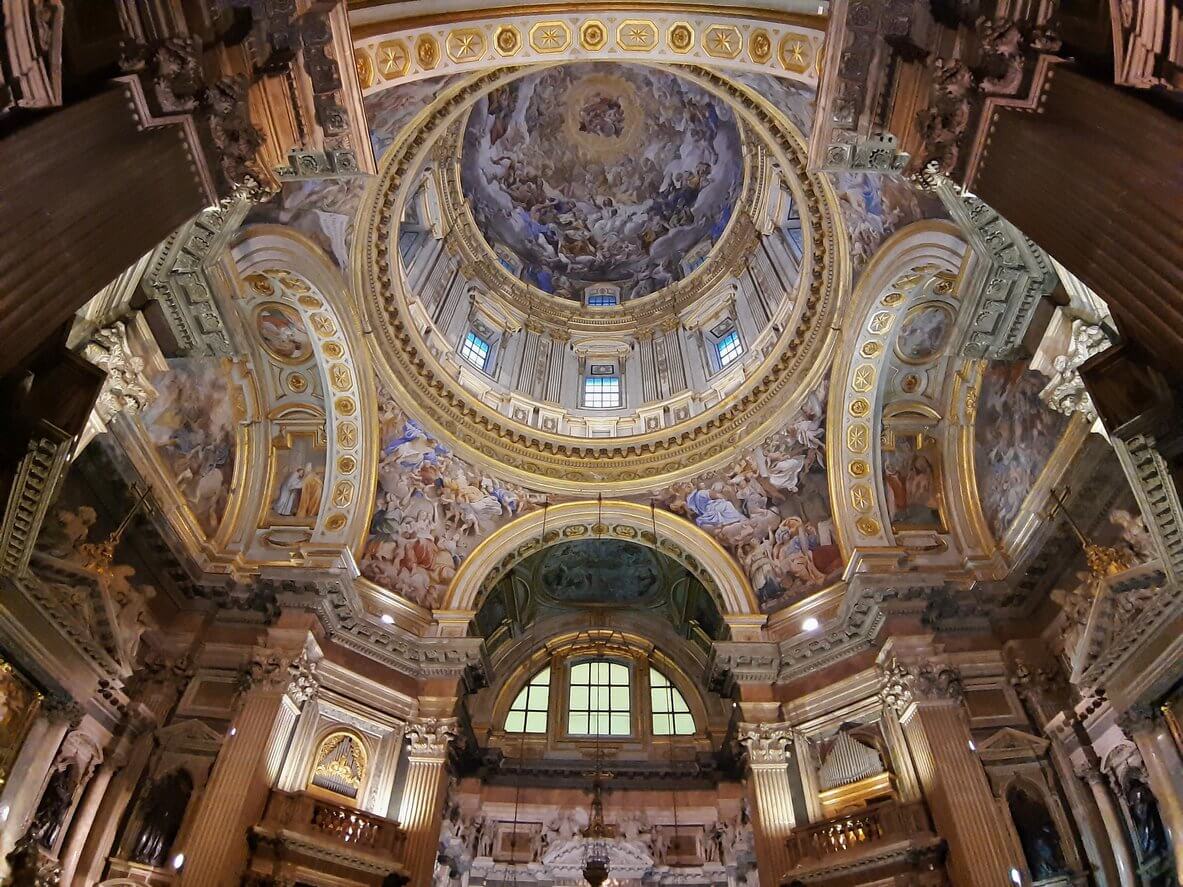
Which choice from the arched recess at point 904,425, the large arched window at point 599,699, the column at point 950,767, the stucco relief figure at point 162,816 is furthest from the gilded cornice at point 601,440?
the stucco relief figure at point 162,816

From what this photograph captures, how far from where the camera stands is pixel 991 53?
680cm

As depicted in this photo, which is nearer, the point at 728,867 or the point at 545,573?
the point at 728,867

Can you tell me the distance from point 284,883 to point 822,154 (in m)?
13.2

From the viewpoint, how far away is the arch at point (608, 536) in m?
17.3

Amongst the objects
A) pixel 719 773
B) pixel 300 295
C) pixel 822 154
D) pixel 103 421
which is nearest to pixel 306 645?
pixel 103 421

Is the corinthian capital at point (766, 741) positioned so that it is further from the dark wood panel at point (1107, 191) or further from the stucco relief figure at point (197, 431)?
the stucco relief figure at point (197, 431)

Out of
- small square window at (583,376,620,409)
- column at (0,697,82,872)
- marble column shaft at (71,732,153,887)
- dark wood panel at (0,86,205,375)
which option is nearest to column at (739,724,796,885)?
small square window at (583,376,620,409)

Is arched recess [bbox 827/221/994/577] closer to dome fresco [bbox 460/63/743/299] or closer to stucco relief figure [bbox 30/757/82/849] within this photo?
dome fresco [bbox 460/63/743/299]

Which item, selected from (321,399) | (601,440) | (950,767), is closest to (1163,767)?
(950,767)

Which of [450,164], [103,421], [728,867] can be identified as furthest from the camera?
[450,164]

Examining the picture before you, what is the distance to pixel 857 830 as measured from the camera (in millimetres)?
12625

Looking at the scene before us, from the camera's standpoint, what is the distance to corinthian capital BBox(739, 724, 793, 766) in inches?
574

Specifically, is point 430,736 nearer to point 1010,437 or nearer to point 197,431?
point 197,431

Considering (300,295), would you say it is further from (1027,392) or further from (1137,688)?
(1137,688)
